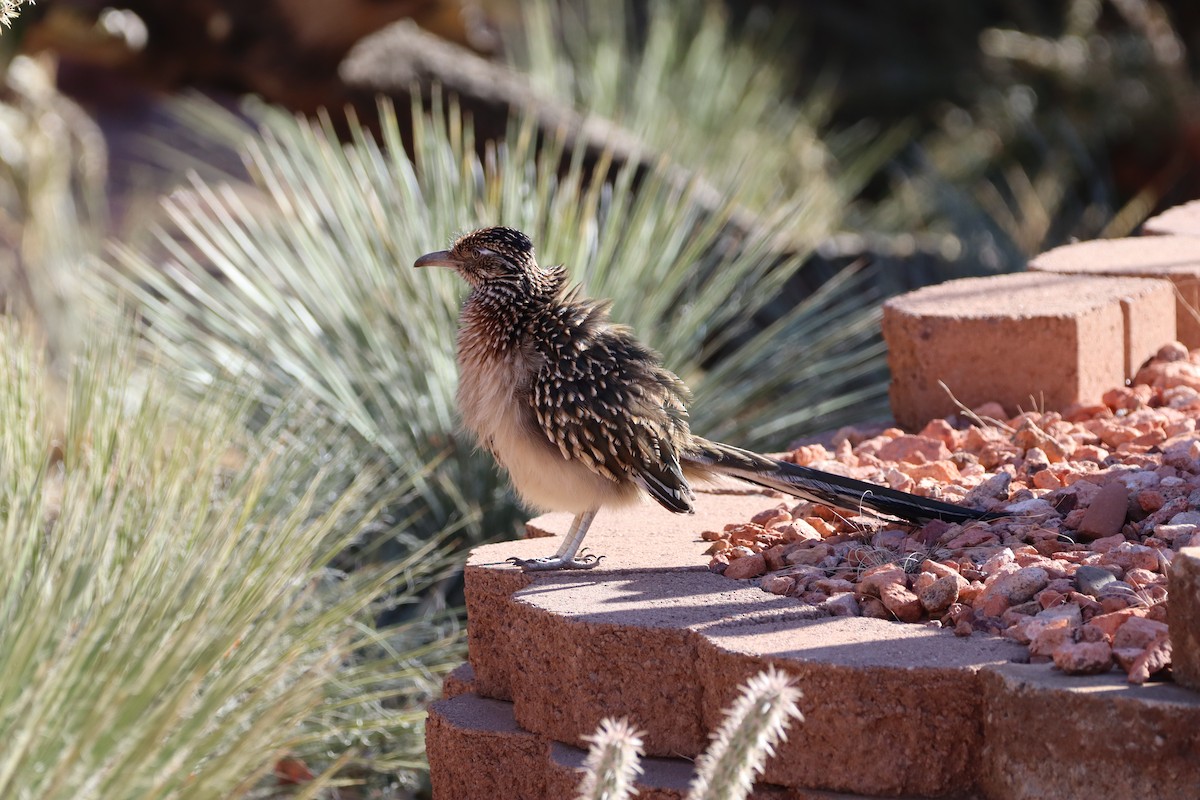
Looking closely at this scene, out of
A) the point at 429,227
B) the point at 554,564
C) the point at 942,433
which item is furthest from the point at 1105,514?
the point at 429,227

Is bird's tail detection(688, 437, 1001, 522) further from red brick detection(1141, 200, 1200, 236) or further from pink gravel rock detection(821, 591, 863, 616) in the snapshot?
red brick detection(1141, 200, 1200, 236)

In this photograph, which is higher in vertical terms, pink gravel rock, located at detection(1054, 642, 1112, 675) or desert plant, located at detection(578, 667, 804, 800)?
pink gravel rock, located at detection(1054, 642, 1112, 675)

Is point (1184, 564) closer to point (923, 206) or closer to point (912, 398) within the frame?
point (912, 398)

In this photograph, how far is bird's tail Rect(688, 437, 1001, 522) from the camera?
9.08 feet

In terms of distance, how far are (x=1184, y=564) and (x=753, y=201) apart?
16.3ft

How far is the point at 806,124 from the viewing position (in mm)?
8352

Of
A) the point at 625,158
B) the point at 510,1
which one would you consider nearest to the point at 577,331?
the point at 625,158

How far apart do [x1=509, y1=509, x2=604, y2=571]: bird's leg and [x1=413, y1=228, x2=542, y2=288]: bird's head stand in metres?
0.51

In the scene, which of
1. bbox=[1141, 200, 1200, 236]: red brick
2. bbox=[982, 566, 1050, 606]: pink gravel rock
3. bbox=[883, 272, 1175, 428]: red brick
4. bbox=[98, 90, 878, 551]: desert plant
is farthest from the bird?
bbox=[1141, 200, 1200, 236]: red brick

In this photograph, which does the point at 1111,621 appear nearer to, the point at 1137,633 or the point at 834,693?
the point at 1137,633

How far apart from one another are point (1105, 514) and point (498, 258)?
1.29 metres

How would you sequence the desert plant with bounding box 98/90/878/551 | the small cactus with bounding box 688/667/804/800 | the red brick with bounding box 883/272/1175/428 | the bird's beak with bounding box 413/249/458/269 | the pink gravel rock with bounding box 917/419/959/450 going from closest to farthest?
the small cactus with bounding box 688/667/804/800
the bird's beak with bounding box 413/249/458/269
the pink gravel rock with bounding box 917/419/959/450
the red brick with bounding box 883/272/1175/428
the desert plant with bounding box 98/90/878/551

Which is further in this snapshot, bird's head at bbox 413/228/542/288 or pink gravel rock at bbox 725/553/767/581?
bird's head at bbox 413/228/542/288

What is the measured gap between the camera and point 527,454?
2.83 metres
